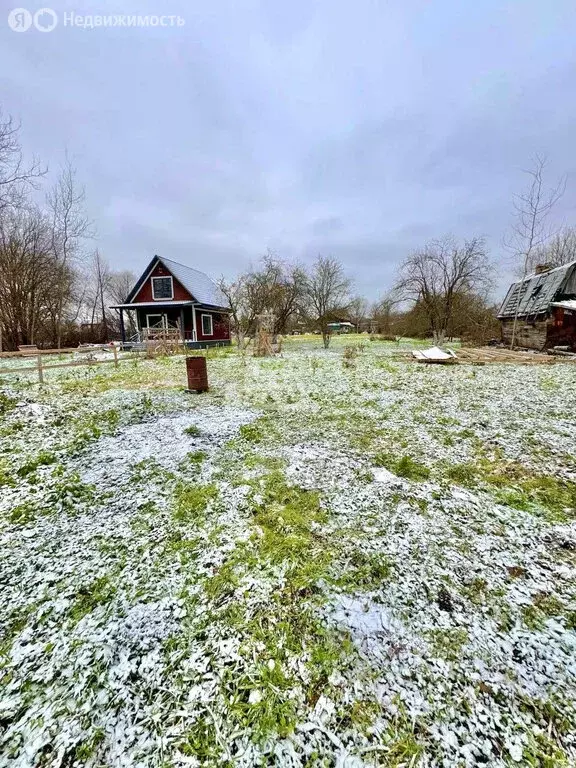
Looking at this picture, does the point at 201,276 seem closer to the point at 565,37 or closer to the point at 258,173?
the point at 258,173

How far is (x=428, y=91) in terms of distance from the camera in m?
12.6

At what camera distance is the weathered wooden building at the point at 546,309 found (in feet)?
47.5

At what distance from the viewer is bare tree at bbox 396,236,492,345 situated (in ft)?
72.3

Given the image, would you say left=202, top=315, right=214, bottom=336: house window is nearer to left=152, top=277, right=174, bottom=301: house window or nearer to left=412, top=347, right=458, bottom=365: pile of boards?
left=152, top=277, right=174, bottom=301: house window

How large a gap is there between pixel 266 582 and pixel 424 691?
977mm

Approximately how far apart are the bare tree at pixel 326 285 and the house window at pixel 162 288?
10.6 metres

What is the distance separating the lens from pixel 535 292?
1684 cm

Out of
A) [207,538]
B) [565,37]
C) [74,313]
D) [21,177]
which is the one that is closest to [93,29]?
[21,177]

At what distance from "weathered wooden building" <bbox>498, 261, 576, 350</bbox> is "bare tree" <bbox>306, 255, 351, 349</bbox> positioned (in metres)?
11.5

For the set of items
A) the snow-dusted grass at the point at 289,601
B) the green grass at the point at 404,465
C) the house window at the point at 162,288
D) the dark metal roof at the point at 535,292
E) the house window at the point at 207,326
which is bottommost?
the snow-dusted grass at the point at 289,601

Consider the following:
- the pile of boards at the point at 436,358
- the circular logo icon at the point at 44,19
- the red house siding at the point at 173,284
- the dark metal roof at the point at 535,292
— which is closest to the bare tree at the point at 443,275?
the dark metal roof at the point at 535,292

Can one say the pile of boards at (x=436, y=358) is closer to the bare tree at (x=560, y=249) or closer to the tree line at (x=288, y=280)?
the tree line at (x=288, y=280)

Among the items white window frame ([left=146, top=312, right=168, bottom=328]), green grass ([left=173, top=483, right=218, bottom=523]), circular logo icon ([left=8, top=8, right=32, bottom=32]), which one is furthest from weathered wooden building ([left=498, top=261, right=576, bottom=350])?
white window frame ([left=146, top=312, right=168, bottom=328])

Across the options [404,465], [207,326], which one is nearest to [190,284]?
[207,326]
